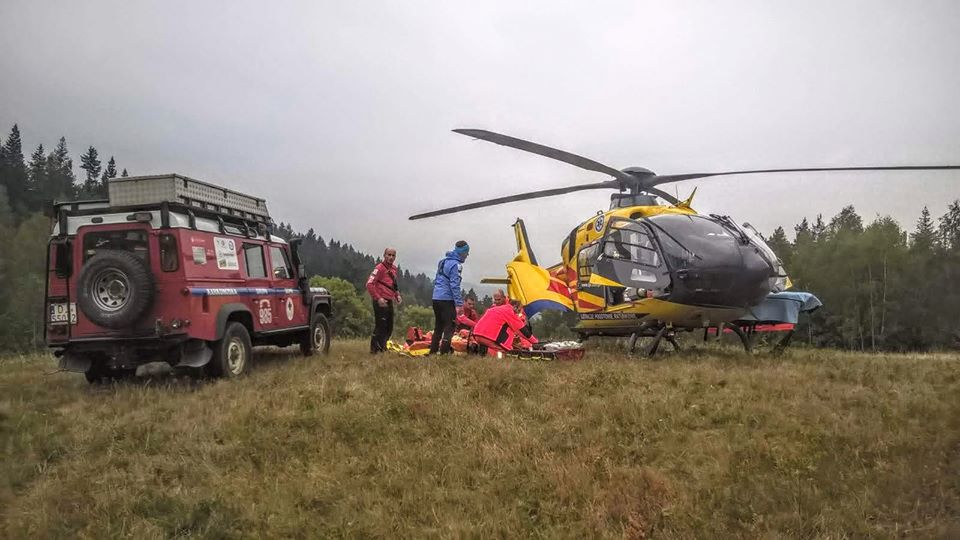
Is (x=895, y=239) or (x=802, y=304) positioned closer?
(x=802, y=304)

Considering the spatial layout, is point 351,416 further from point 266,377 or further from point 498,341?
point 498,341

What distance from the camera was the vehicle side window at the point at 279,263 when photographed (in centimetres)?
1005

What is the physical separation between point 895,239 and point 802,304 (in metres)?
39.4

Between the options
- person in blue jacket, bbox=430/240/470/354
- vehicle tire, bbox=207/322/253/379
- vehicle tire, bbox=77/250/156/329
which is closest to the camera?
vehicle tire, bbox=77/250/156/329

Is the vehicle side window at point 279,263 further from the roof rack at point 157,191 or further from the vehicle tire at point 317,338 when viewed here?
the roof rack at point 157,191

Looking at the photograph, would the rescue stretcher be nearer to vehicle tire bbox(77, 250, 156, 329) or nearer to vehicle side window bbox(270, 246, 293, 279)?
vehicle side window bbox(270, 246, 293, 279)

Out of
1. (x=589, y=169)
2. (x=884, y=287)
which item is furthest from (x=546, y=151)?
(x=884, y=287)

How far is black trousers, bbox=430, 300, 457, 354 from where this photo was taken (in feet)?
32.7

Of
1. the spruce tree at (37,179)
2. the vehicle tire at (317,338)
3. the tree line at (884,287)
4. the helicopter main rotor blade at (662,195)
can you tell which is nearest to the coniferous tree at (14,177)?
the spruce tree at (37,179)

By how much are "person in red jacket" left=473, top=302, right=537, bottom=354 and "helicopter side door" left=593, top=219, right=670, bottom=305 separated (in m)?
1.72

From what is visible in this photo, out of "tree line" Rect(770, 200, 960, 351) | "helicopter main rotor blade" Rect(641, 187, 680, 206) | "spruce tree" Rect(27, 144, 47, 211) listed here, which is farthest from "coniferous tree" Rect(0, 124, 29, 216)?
"tree line" Rect(770, 200, 960, 351)

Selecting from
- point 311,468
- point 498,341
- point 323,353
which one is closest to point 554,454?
point 311,468

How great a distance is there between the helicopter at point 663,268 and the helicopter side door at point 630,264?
2cm

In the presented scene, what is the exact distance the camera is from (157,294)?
7309 millimetres
